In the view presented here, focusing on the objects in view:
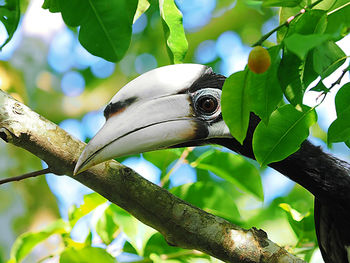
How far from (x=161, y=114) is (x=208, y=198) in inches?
15.2

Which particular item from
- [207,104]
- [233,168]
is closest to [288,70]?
[207,104]

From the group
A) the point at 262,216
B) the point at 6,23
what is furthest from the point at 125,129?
the point at 262,216

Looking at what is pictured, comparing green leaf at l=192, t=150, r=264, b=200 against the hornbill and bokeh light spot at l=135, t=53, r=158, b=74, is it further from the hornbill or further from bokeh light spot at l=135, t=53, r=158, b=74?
bokeh light spot at l=135, t=53, r=158, b=74

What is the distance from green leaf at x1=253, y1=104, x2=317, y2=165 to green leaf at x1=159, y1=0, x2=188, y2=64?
1.15 feet

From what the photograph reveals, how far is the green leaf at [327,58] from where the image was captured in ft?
3.78

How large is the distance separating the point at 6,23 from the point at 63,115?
11.1 feet

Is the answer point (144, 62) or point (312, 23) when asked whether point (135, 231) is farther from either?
point (144, 62)

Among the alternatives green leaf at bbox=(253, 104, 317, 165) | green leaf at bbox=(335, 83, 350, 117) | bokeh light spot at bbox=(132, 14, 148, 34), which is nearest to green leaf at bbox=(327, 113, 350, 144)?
green leaf at bbox=(335, 83, 350, 117)

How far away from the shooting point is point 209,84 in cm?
211

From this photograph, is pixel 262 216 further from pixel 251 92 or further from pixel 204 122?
pixel 251 92

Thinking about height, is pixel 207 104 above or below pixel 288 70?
below

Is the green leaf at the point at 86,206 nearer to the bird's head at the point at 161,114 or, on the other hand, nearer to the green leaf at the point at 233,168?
the bird's head at the point at 161,114

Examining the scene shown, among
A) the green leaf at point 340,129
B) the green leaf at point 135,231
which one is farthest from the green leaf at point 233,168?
the green leaf at point 340,129

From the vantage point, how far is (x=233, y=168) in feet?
7.06
